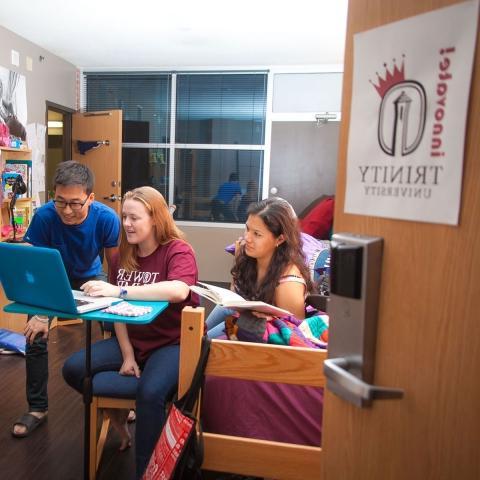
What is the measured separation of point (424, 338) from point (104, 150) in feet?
16.4

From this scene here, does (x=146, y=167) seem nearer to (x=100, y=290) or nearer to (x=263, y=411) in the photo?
(x=100, y=290)

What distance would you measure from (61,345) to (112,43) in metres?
2.97

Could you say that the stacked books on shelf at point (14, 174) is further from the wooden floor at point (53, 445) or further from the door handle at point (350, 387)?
the door handle at point (350, 387)

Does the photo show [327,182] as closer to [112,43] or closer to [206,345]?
[112,43]

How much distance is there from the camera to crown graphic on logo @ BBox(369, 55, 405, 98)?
0.69 meters

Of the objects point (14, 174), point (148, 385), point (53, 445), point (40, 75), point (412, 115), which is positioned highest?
point (40, 75)

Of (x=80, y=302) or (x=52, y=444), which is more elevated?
(x=80, y=302)

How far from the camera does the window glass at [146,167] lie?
5.61 m

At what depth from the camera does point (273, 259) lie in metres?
1.92

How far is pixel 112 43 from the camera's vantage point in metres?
4.50

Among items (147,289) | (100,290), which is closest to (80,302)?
(100,290)

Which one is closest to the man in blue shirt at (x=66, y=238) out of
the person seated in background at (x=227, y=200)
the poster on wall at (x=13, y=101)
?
the poster on wall at (x=13, y=101)

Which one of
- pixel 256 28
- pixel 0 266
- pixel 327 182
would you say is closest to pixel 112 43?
pixel 256 28

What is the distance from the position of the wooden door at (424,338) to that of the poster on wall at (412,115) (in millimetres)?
15
